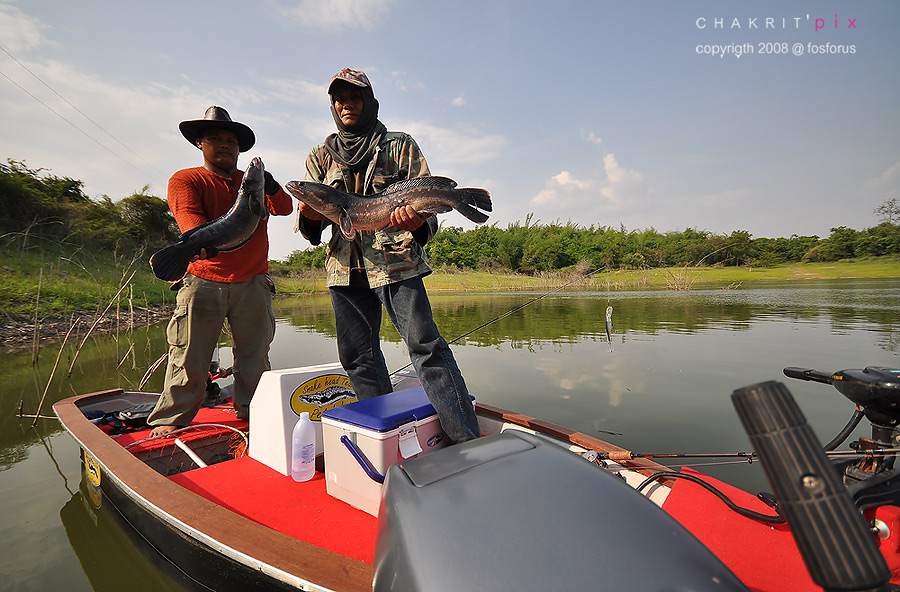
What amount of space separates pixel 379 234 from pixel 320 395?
125 cm

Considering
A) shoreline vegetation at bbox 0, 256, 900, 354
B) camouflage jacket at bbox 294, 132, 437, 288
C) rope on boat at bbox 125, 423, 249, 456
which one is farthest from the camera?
shoreline vegetation at bbox 0, 256, 900, 354

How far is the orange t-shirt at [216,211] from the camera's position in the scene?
344 cm

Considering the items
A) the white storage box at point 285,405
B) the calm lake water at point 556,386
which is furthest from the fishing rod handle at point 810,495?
the white storage box at point 285,405

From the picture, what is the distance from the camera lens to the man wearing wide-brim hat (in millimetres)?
3447

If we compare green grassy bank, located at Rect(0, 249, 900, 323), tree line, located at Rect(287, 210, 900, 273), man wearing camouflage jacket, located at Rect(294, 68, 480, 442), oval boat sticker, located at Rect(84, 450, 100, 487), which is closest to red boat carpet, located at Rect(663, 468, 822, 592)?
A: man wearing camouflage jacket, located at Rect(294, 68, 480, 442)

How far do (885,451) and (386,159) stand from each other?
106 inches

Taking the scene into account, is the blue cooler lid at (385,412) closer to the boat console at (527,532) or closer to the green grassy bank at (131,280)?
the boat console at (527,532)

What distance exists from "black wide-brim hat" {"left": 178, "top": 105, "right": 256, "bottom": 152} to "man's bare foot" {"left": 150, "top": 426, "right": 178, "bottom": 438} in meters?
2.55

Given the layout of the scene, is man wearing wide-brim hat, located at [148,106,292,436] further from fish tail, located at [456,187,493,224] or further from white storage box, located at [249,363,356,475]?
fish tail, located at [456,187,493,224]

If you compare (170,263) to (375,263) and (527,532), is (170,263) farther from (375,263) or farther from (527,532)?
(527,532)

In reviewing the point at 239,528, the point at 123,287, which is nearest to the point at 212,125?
the point at 239,528

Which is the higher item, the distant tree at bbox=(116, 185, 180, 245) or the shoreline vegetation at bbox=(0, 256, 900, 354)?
the distant tree at bbox=(116, 185, 180, 245)

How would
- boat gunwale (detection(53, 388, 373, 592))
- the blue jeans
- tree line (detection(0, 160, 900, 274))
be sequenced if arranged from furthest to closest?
tree line (detection(0, 160, 900, 274)), the blue jeans, boat gunwale (detection(53, 388, 373, 592))

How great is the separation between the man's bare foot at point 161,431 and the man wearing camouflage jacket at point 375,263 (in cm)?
197
